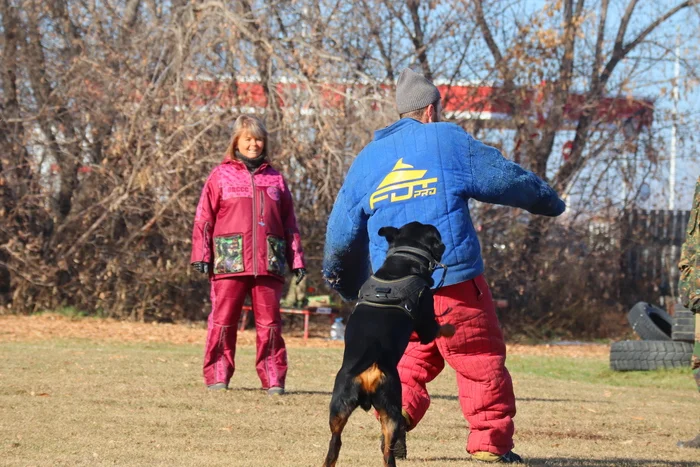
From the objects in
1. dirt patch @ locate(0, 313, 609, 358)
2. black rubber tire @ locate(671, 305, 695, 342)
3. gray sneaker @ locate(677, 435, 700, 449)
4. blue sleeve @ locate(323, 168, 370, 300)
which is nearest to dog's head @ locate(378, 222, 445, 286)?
blue sleeve @ locate(323, 168, 370, 300)

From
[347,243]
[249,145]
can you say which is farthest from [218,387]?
[347,243]

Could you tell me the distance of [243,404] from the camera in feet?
23.1

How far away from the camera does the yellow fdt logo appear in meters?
4.69

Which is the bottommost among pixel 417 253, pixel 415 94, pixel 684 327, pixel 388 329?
pixel 388 329

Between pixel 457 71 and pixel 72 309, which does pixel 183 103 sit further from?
pixel 457 71

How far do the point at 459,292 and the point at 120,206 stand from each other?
A: 10.7 meters

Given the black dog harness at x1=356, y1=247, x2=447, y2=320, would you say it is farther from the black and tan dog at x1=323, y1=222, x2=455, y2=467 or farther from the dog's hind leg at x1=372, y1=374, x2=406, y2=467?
the dog's hind leg at x1=372, y1=374, x2=406, y2=467

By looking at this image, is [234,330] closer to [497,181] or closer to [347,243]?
[347,243]

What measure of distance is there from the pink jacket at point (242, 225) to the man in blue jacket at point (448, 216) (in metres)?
2.58

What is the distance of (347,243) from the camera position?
5.02 metres

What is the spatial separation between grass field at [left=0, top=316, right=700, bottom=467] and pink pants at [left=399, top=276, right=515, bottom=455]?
10.1 inches

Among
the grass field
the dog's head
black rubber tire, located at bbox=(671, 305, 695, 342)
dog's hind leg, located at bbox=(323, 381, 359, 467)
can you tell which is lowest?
the grass field

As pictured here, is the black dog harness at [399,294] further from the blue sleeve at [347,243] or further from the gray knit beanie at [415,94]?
the gray knit beanie at [415,94]

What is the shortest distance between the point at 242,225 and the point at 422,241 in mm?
3355
